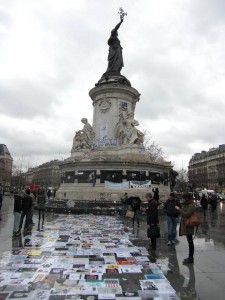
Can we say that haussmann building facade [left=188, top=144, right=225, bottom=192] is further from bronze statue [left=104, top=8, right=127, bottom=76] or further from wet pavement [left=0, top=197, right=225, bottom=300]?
wet pavement [left=0, top=197, right=225, bottom=300]

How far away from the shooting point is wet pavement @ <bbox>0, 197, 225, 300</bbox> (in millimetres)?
6375

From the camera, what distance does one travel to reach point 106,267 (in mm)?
8203

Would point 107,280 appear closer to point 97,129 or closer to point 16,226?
point 16,226

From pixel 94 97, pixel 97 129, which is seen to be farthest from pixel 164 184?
pixel 94 97

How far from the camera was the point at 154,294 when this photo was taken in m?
6.29

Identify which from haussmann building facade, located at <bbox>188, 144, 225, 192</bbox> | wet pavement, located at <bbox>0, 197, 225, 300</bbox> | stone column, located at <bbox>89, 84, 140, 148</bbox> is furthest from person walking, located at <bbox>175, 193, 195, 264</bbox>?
haussmann building facade, located at <bbox>188, 144, 225, 192</bbox>

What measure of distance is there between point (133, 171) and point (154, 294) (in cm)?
2203

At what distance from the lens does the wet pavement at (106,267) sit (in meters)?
6.38

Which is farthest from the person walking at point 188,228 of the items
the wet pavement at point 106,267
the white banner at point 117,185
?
the white banner at point 117,185

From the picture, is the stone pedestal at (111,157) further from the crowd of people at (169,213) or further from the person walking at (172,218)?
the person walking at (172,218)

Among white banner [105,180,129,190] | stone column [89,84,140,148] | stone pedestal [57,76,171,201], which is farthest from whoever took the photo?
stone column [89,84,140,148]

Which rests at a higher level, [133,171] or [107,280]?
[133,171]

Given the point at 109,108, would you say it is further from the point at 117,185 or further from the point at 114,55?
the point at 117,185

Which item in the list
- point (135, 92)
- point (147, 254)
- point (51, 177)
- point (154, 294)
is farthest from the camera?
point (51, 177)
